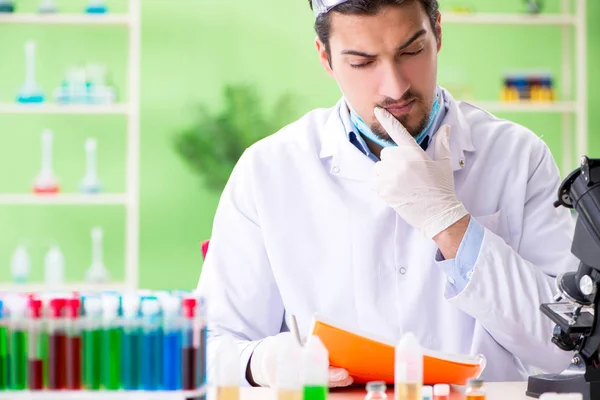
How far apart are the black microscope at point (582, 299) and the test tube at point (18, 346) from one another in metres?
0.82

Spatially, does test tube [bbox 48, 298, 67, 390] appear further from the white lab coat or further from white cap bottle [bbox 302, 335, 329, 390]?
the white lab coat

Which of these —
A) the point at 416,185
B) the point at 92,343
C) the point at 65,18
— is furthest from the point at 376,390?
the point at 65,18

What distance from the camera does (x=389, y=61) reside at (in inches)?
71.6

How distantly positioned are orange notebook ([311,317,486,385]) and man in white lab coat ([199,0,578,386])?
0.74ft

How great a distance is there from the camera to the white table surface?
148 centimetres

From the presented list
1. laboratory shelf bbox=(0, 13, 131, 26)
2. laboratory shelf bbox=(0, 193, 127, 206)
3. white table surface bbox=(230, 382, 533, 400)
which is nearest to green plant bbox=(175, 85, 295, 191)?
laboratory shelf bbox=(0, 193, 127, 206)

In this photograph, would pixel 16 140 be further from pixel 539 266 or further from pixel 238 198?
pixel 539 266

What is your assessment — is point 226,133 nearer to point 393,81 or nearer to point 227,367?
point 393,81

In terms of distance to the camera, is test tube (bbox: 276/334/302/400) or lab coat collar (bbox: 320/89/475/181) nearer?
test tube (bbox: 276/334/302/400)

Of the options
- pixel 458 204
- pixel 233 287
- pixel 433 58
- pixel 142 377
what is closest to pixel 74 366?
pixel 142 377

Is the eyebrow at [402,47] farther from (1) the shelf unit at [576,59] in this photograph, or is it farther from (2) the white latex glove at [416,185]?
(1) the shelf unit at [576,59]

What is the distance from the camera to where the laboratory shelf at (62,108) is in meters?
4.04

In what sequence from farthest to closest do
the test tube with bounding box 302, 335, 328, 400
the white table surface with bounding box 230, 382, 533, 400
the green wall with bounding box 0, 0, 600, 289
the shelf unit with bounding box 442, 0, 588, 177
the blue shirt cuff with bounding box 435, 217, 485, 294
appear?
the green wall with bounding box 0, 0, 600, 289, the shelf unit with bounding box 442, 0, 588, 177, the blue shirt cuff with bounding box 435, 217, 485, 294, the white table surface with bounding box 230, 382, 533, 400, the test tube with bounding box 302, 335, 328, 400

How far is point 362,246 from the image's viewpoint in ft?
6.20
